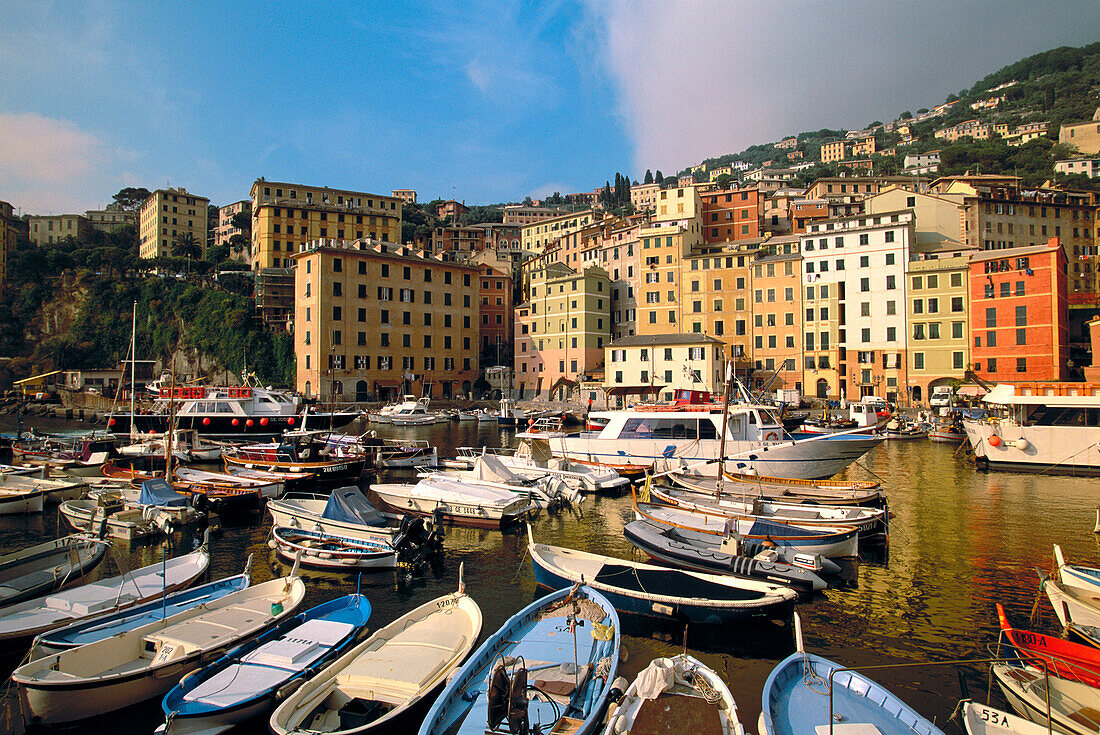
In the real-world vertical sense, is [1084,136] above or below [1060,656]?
above

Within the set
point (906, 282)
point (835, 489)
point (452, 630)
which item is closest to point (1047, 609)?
point (835, 489)

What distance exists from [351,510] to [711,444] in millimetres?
15326

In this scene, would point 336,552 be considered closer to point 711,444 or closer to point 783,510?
point 783,510

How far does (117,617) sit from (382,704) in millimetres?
5418

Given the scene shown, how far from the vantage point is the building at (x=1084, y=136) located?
10206 centimetres

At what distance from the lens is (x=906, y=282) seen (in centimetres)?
5322

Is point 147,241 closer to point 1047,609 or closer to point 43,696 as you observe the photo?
point 43,696

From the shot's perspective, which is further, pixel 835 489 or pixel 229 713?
pixel 835 489

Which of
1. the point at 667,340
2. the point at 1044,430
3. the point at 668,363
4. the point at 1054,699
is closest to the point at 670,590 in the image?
the point at 1054,699

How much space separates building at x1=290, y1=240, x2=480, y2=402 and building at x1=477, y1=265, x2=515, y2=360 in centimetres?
659

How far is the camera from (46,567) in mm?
12297

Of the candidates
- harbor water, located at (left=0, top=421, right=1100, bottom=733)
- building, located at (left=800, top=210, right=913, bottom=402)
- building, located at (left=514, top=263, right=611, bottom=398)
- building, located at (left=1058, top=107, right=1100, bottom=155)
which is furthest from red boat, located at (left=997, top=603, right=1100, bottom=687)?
building, located at (left=1058, top=107, right=1100, bottom=155)

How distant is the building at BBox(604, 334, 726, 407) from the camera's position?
5141 centimetres

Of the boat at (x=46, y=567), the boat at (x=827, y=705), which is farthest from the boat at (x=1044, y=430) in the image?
the boat at (x=46, y=567)
